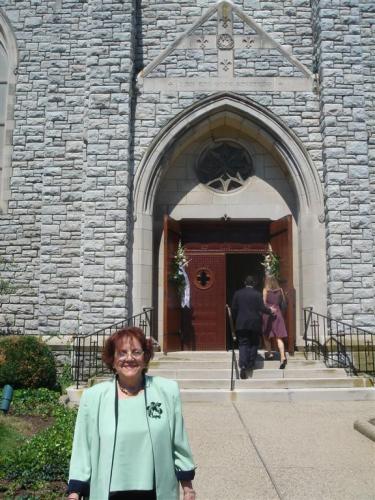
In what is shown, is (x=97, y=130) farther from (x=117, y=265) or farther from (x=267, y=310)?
(x=267, y=310)

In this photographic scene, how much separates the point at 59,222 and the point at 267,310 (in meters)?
4.96

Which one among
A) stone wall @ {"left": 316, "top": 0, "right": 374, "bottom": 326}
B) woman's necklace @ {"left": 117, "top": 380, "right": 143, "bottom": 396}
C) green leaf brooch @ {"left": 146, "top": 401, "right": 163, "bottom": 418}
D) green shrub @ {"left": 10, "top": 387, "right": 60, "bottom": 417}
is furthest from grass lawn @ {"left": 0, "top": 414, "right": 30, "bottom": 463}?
stone wall @ {"left": 316, "top": 0, "right": 374, "bottom": 326}

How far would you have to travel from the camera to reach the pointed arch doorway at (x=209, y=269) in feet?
34.2

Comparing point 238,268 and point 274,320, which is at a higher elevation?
point 238,268

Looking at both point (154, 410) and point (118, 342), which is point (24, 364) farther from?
point (154, 410)

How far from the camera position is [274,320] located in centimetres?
897

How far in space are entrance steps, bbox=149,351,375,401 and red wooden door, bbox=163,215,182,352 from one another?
1.14m

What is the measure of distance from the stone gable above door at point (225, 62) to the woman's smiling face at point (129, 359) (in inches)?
364

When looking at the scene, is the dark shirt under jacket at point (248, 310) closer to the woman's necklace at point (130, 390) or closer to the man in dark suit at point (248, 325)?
the man in dark suit at point (248, 325)

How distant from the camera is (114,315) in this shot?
970 centimetres

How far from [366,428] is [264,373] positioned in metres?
2.94

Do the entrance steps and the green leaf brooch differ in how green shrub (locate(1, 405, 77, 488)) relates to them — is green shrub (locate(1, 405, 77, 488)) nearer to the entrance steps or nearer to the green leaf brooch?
the green leaf brooch

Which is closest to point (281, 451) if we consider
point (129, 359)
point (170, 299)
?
point (129, 359)

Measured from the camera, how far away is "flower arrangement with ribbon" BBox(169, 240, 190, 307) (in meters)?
10.8
